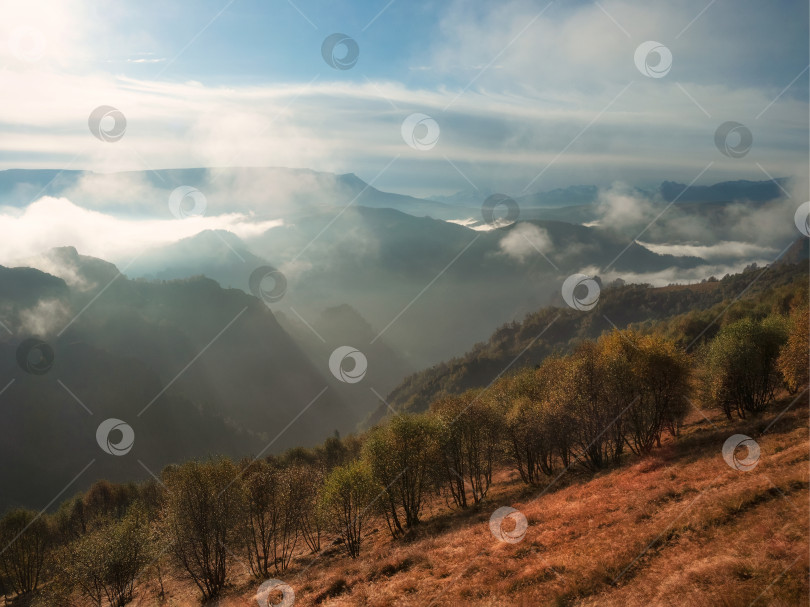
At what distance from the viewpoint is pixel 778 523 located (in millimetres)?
19875

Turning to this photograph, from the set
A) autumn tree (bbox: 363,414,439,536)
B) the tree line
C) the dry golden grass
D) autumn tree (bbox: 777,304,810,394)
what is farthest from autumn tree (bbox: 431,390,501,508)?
autumn tree (bbox: 777,304,810,394)

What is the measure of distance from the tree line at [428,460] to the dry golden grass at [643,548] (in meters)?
6.73

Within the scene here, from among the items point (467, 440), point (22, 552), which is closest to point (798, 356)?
point (467, 440)

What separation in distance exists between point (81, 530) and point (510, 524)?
10835 cm

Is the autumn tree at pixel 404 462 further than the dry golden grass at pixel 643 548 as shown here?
Yes

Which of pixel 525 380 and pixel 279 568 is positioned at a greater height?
pixel 525 380

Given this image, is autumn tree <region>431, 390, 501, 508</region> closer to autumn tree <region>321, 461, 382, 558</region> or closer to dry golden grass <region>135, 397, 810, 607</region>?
autumn tree <region>321, 461, 382, 558</region>

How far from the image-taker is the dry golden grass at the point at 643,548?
17781 millimetres

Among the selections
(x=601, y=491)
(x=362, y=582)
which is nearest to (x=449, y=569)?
(x=362, y=582)

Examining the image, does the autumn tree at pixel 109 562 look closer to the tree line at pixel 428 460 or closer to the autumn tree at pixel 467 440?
the tree line at pixel 428 460

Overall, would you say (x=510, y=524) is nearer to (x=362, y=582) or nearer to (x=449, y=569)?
(x=449, y=569)

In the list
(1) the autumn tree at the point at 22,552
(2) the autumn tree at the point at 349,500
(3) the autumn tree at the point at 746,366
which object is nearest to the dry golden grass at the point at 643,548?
(2) the autumn tree at the point at 349,500

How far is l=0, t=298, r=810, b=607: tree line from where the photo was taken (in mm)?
43719

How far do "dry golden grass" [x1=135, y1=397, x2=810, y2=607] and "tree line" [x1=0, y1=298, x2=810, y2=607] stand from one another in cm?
673
